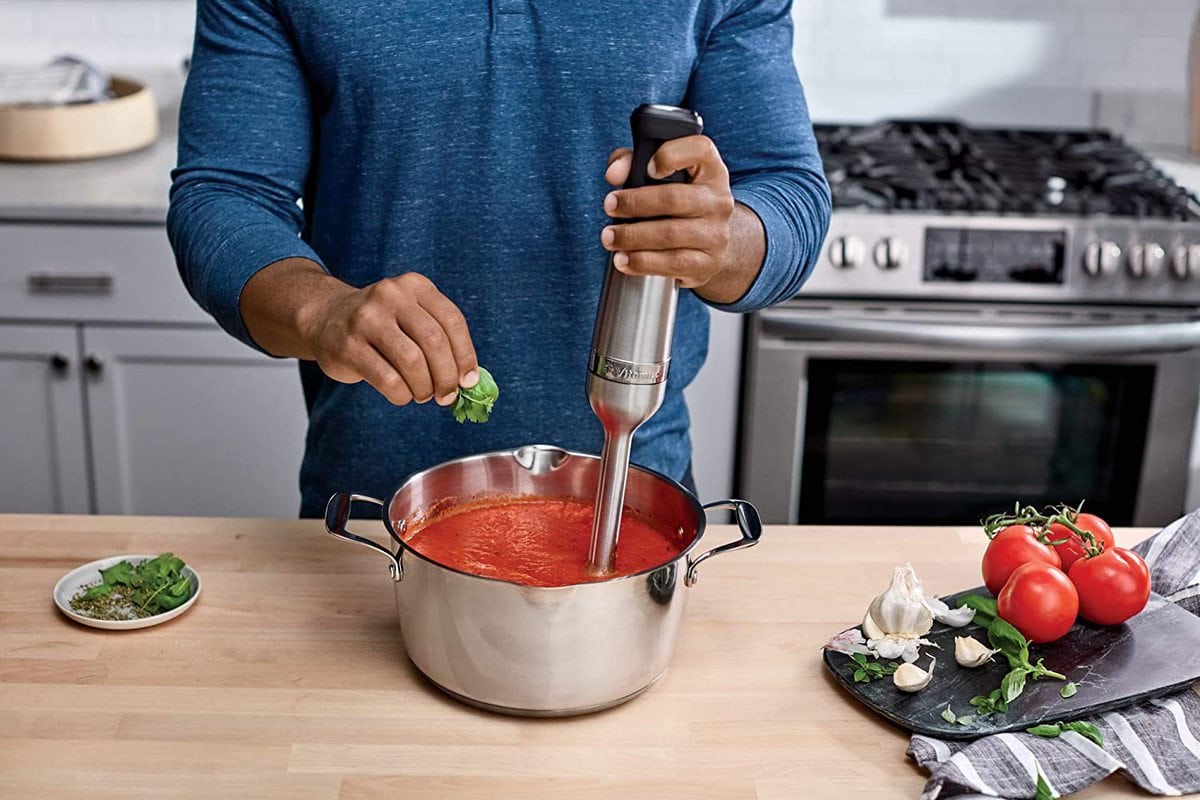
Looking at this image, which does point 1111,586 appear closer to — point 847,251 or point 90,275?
point 847,251

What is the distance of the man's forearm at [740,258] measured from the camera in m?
1.19

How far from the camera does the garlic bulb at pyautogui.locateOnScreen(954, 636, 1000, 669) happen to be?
1.10 meters

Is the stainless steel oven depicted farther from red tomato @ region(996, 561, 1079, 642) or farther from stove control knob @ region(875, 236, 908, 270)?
red tomato @ region(996, 561, 1079, 642)

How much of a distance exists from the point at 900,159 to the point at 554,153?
131 centimetres

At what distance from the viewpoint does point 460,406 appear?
1.08m

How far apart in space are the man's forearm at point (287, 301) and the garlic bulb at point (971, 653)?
579 millimetres

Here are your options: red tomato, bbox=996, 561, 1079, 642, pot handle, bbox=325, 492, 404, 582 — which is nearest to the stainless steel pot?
pot handle, bbox=325, 492, 404, 582

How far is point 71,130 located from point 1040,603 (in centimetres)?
199

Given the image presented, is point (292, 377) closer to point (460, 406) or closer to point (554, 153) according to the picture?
point (554, 153)

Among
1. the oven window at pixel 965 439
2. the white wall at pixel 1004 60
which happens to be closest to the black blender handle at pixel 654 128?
the oven window at pixel 965 439

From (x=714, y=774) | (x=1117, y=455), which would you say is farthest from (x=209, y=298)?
(x=1117, y=455)

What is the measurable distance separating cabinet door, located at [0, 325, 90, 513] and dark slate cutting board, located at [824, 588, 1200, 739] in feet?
5.55

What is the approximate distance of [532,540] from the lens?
3.85 ft

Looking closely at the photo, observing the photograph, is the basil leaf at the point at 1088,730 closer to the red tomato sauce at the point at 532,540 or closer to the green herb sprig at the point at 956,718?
the green herb sprig at the point at 956,718
